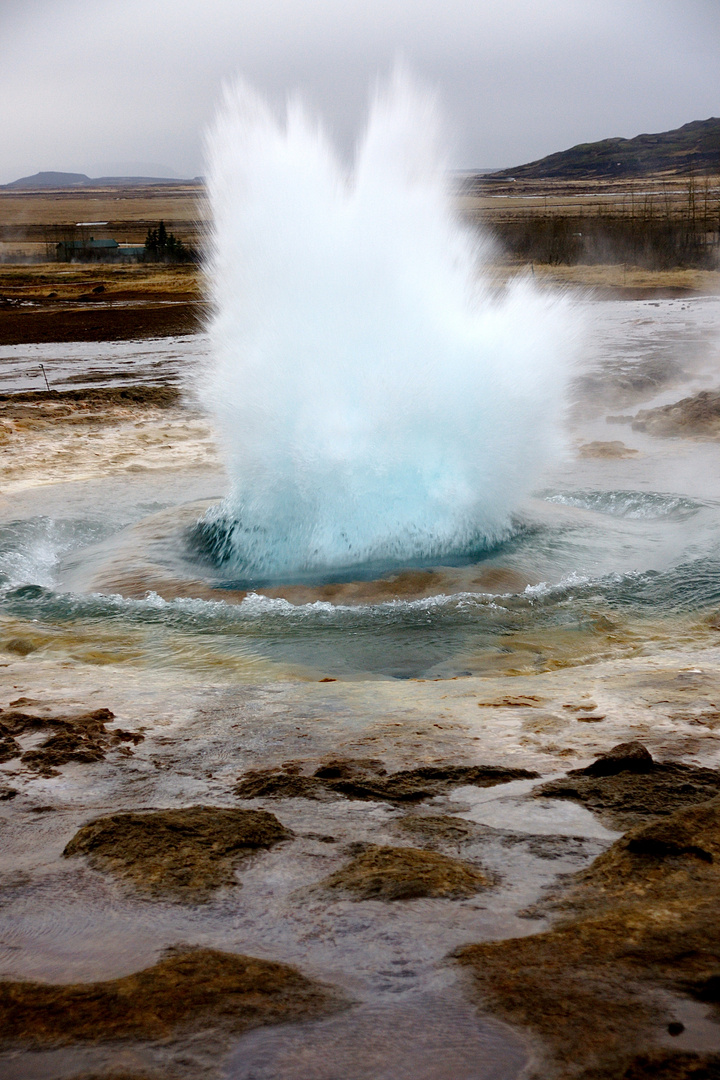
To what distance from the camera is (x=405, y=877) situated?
2.50 meters

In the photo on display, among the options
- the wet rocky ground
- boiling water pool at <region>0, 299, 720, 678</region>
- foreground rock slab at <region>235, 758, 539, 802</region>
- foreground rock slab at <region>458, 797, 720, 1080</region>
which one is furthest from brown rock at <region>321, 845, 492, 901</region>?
boiling water pool at <region>0, 299, 720, 678</region>

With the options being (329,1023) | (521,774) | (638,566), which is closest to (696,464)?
(638,566)

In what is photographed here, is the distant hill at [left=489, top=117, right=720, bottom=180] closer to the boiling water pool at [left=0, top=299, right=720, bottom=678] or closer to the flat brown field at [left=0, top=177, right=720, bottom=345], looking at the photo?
the flat brown field at [left=0, top=177, right=720, bottom=345]

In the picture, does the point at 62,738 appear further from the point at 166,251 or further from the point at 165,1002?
the point at 166,251

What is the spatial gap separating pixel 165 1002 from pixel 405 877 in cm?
75

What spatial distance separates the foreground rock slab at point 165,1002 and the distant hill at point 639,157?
358 feet

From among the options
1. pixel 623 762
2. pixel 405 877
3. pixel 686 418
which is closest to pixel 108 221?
pixel 686 418

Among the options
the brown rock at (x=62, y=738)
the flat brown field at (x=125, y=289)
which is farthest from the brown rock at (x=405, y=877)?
the flat brown field at (x=125, y=289)

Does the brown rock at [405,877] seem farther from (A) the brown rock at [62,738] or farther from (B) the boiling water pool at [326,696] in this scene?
(A) the brown rock at [62,738]

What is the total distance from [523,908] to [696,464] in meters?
8.08

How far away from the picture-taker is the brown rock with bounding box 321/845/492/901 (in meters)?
2.44

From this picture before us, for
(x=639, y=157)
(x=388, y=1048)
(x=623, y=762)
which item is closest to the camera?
(x=388, y=1048)

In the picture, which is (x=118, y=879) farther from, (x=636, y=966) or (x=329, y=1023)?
(x=636, y=966)

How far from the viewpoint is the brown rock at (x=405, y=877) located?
2441 millimetres
